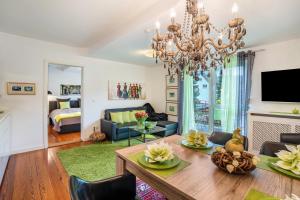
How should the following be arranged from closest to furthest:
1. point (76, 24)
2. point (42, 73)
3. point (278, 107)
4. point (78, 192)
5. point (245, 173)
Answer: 1. point (78, 192)
2. point (245, 173)
3. point (76, 24)
4. point (278, 107)
5. point (42, 73)

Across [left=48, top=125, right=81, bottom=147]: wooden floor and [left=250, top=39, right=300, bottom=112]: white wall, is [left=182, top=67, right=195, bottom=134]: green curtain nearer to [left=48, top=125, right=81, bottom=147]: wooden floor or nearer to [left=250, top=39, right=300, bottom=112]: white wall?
[left=250, top=39, right=300, bottom=112]: white wall

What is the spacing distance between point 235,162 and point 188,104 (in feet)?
11.9

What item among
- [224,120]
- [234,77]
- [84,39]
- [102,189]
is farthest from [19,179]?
[234,77]

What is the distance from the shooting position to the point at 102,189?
3.83ft

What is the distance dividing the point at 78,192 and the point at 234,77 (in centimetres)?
376

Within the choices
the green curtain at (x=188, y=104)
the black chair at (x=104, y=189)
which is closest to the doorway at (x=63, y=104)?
the green curtain at (x=188, y=104)

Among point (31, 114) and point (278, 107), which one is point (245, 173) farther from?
point (31, 114)

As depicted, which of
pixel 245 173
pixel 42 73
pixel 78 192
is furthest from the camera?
pixel 42 73

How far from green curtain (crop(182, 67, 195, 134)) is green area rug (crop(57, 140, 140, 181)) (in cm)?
192

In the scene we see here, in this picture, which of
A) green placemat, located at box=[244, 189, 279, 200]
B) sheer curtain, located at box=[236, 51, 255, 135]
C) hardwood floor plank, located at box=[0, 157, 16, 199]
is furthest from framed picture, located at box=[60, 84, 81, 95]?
green placemat, located at box=[244, 189, 279, 200]

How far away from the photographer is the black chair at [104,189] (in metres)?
0.99

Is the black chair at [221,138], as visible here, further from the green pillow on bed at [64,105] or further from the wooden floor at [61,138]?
Result: the green pillow on bed at [64,105]

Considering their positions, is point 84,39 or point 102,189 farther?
point 84,39

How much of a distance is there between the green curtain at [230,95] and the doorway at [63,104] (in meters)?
3.90
